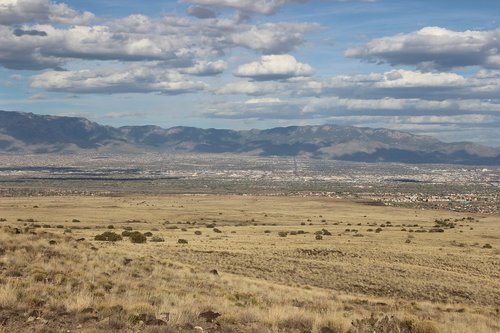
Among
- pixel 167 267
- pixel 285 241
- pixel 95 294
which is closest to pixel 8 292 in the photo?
pixel 95 294

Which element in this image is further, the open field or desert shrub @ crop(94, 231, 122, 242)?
desert shrub @ crop(94, 231, 122, 242)

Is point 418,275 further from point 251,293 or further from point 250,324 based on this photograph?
point 250,324

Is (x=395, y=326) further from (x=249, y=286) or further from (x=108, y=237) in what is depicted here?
(x=108, y=237)

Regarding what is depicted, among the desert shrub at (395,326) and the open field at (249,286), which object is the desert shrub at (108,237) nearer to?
the open field at (249,286)

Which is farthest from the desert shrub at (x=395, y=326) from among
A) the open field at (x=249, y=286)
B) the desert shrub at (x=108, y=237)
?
Answer: the desert shrub at (x=108, y=237)

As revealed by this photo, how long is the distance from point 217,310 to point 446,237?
52937 millimetres

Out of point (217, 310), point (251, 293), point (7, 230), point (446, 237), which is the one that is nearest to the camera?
point (217, 310)

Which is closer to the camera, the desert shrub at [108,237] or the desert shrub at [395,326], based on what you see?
the desert shrub at [395,326]

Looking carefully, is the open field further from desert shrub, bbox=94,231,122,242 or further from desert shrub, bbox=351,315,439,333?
desert shrub, bbox=94,231,122,242

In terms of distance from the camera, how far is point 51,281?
21.6 meters

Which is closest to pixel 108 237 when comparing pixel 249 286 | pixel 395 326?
pixel 249 286

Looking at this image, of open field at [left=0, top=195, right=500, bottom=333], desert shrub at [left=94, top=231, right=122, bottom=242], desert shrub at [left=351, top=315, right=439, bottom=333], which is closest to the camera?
desert shrub at [left=351, top=315, right=439, bottom=333]

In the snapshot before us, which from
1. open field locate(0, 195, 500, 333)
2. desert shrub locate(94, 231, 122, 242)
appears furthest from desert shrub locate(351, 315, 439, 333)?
desert shrub locate(94, 231, 122, 242)

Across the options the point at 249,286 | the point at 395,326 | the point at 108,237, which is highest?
the point at 395,326
